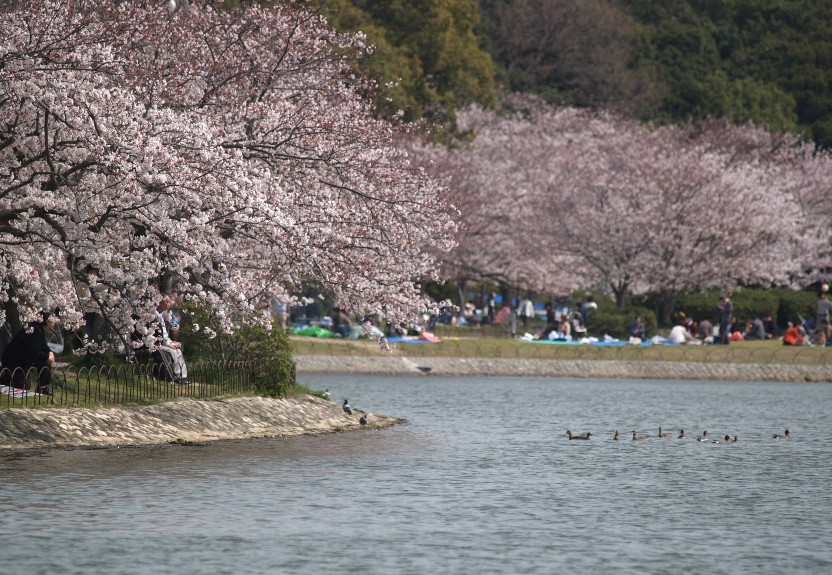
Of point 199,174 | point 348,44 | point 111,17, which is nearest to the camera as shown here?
point 199,174

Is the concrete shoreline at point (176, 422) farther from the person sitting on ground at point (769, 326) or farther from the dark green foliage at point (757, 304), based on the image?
the dark green foliage at point (757, 304)

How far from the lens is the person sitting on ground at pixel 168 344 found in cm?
2372

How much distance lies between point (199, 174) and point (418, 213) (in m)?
6.85

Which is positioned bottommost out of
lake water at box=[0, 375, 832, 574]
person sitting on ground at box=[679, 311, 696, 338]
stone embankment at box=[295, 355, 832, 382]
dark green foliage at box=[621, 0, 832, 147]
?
lake water at box=[0, 375, 832, 574]

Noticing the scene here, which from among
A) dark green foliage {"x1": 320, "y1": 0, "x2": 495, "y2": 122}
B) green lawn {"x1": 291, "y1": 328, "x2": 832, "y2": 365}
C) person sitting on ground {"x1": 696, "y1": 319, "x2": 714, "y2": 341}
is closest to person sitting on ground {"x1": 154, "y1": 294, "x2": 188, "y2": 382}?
green lawn {"x1": 291, "y1": 328, "x2": 832, "y2": 365}

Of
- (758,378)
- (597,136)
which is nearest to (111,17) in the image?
(758,378)

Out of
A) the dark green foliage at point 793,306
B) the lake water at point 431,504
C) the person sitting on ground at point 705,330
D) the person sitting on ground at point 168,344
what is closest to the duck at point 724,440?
the lake water at point 431,504

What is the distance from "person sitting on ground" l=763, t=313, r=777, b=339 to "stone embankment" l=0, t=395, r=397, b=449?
33094 millimetres

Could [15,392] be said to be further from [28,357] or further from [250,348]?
[250,348]

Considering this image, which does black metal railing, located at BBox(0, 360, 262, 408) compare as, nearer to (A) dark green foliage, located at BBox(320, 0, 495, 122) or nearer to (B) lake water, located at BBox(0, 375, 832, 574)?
(B) lake water, located at BBox(0, 375, 832, 574)

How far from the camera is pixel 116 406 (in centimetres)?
2286

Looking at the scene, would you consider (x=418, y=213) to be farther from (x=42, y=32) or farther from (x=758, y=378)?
(x=758, y=378)

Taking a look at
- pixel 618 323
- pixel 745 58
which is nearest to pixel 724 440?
pixel 618 323

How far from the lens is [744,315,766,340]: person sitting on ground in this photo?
179 ft
